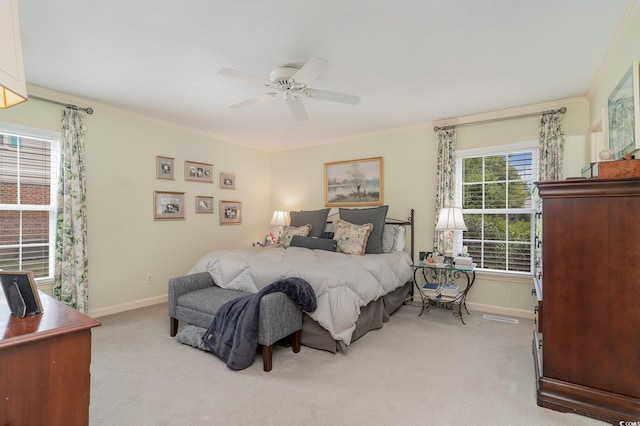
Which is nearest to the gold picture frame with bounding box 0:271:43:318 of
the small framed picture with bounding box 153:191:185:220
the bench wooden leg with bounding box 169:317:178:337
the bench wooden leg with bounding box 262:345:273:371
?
the bench wooden leg with bounding box 262:345:273:371

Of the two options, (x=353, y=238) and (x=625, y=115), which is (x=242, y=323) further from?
(x=625, y=115)

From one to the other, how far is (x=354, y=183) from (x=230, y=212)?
2238 mm

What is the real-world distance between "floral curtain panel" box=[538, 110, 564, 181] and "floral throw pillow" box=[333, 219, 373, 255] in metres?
2.17

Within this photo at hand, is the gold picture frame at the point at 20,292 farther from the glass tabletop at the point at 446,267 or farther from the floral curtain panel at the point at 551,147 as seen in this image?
the floral curtain panel at the point at 551,147

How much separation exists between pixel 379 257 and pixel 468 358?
1.47 meters

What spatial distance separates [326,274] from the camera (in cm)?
297

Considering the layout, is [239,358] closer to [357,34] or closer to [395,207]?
[357,34]

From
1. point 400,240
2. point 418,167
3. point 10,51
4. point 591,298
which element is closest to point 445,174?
point 418,167

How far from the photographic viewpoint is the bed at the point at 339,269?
291cm

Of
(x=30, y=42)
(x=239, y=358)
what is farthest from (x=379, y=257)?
(x=30, y=42)

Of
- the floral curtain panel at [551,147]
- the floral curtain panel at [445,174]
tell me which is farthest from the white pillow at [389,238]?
the floral curtain panel at [551,147]

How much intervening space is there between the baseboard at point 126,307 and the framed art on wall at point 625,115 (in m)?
5.29

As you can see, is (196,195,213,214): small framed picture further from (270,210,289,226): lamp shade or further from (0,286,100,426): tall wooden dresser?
(0,286,100,426): tall wooden dresser

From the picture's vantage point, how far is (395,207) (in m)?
5.00
